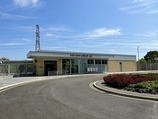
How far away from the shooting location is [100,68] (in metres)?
47.7

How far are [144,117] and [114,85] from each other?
11.2m

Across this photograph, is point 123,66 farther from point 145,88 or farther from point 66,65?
point 145,88

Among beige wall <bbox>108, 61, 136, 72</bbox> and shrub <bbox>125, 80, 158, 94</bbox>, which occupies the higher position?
beige wall <bbox>108, 61, 136, 72</bbox>

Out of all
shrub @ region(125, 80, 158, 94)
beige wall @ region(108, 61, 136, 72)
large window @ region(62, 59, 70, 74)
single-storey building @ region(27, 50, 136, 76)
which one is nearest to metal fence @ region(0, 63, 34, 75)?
single-storey building @ region(27, 50, 136, 76)

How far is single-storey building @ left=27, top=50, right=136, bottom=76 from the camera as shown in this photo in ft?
131

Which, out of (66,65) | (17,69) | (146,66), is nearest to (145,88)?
(66,65)

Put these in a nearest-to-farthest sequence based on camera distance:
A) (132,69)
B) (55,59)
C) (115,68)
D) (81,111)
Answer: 1. (81,111)
2. (55,59)
3. (115,68)
4. (132,69)

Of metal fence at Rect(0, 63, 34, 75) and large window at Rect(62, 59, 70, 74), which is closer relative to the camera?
large window at Rect(62, 59, 70, 74)

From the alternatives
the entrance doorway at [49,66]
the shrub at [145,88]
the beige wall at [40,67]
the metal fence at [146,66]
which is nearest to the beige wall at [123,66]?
the metal fence at [146,66]

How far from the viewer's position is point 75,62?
144 feet

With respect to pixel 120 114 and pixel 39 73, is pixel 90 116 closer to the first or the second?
pixel 120 114

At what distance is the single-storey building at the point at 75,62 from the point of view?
131 ft

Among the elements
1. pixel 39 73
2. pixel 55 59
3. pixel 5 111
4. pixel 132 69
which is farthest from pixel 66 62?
pixel 5 111

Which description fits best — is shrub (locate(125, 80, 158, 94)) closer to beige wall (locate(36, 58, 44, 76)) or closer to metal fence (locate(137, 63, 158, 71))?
beige wall (locate(36, 58, 44, 76))
